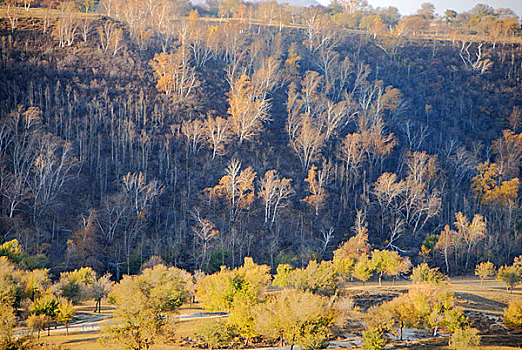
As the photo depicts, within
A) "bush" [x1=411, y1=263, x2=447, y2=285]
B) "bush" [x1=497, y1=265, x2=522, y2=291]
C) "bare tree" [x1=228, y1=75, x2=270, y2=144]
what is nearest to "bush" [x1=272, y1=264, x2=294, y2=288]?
"bush" [x1=411, y1=263, x2=447, y2=285]

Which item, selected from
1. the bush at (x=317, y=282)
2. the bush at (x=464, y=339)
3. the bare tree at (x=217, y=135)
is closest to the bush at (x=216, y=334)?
the bush at (x=317, y=282)

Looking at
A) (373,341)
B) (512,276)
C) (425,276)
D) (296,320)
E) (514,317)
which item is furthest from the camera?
(512,276)

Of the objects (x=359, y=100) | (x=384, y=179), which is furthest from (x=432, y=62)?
(x=384, y=179)

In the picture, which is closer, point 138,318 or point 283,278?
point 138,318

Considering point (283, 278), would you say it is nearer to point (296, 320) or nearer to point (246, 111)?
point (296, 320)

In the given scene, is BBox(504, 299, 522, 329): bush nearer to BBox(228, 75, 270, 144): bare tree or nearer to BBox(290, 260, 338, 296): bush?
BBox(290, 260, 338, 296): bush

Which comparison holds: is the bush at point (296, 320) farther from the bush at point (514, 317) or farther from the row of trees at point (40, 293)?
the bush at point (514, 317)

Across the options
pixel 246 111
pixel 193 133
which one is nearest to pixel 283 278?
pixel 193 133
